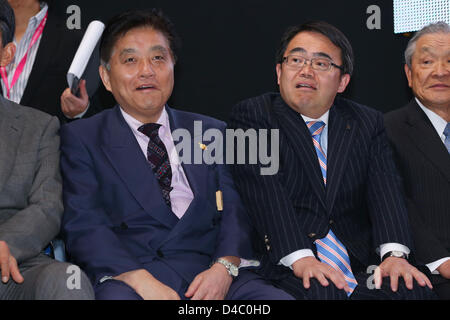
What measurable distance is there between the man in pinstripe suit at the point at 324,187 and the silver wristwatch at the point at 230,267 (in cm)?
18

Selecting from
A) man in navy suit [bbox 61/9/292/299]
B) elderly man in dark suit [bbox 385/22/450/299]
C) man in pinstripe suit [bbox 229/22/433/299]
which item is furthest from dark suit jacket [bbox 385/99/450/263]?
man in navy suit [bbox 61/9/292/299]

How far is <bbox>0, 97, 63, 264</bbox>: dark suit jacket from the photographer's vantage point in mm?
2479

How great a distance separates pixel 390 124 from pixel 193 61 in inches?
66.1

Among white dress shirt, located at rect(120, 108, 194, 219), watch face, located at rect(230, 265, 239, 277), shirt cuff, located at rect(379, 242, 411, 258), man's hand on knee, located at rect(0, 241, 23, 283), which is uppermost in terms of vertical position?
white dress shirt, located at rect(120, 108, 194, 219)

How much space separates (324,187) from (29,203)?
1339 millimetres

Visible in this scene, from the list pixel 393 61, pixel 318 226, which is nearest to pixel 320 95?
pixel 318 226

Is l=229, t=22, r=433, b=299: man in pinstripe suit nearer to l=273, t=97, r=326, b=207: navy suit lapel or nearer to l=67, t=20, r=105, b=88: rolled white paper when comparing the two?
l=273, t=97, r=326, b=207: navy suit lapel

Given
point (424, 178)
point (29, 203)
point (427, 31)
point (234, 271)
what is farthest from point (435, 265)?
point (29, 203)

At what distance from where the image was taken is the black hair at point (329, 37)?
300cm

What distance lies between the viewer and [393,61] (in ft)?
14.4

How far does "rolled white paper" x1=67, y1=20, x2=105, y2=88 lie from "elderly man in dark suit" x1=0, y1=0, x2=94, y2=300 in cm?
33

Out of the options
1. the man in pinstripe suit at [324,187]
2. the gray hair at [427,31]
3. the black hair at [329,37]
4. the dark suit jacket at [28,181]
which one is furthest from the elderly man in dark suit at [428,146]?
the dark suit jacket at [28,181]

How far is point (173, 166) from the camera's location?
2.88 meters

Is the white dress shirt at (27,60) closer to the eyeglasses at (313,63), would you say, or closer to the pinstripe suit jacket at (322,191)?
the pinstripe suit jacket at (322,191)
